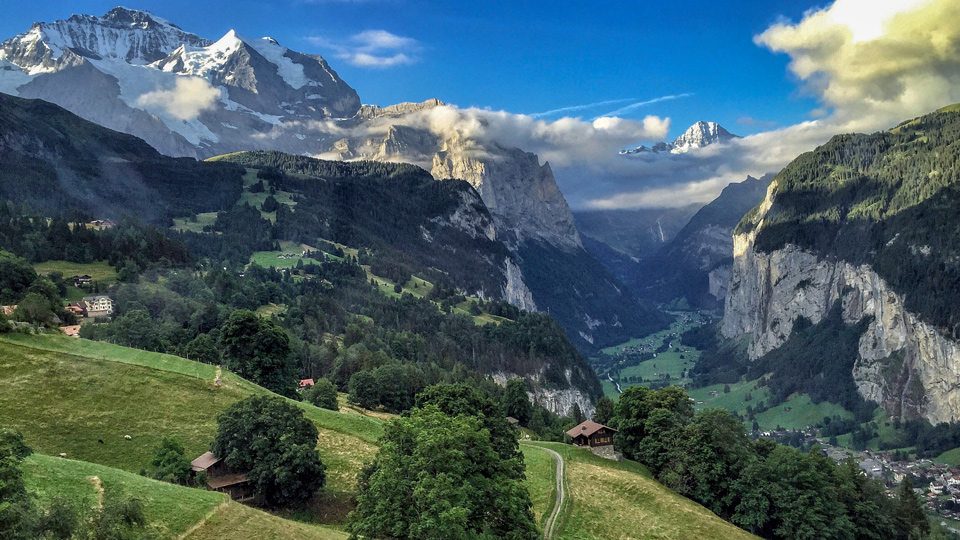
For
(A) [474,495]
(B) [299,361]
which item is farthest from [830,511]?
(B) [299,361]

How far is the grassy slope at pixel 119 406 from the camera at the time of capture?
56.2m

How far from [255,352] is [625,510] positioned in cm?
5952

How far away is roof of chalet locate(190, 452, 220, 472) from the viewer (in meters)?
→ 54.2

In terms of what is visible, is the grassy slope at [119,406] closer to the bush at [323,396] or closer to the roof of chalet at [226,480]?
the roof of chalet at [226,480]

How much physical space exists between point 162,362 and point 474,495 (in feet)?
176

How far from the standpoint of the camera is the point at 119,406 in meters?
62.2

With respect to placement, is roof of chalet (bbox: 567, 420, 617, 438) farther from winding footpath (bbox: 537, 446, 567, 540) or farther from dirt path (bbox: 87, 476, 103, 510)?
dirt path (bbox: 87, 476, 103, 510)

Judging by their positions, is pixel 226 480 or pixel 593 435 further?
pixel 593 435

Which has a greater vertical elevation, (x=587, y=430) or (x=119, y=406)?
(x=119, y=406)

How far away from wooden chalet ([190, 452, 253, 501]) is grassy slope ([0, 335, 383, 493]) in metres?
3.69

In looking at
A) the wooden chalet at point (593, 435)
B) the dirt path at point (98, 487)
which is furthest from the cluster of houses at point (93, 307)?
the wooden chalet at point (593, 435)

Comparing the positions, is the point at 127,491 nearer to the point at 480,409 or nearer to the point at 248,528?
the point at 248,528

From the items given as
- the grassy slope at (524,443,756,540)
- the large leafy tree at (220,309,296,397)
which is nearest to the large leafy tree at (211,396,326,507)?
the grassy slope at (524,443,756,540)

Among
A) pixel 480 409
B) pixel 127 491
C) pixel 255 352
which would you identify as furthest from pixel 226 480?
pixel 255 352
